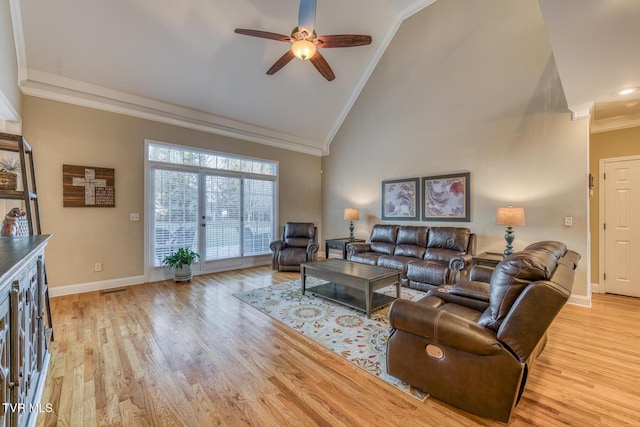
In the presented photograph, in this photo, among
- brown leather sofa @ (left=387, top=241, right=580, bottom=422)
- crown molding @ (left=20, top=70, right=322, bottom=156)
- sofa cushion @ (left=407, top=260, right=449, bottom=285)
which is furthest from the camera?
sofa cushion @ (left=407, top=260, right=449, bottom=285)

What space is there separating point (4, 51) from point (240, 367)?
12.8 feet

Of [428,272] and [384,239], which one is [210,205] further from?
[428,272]

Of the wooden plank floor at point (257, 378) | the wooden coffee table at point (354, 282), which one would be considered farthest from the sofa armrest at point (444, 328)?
the wooden coffee table at point (354, 282)

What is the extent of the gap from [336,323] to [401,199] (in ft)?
10.6

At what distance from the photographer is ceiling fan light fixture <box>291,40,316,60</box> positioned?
2990mm

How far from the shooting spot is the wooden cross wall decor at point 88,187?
3.75 m

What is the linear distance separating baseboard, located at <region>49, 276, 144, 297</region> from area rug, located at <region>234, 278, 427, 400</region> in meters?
1.88

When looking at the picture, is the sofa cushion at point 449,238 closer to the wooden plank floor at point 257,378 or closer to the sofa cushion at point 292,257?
the wooden plank floor at point 257,378

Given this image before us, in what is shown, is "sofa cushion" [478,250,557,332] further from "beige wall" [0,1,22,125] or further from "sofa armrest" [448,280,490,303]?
"beige wall" [0,1,22,125]

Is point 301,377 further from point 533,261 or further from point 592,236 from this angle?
point 592,236

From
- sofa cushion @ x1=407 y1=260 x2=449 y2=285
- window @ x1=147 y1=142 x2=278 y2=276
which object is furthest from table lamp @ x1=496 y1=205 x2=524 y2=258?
window @ x1=147 y1=142 x2=278 y2=276

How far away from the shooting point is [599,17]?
1.89 meters

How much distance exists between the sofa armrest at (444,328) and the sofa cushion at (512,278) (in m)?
0.10

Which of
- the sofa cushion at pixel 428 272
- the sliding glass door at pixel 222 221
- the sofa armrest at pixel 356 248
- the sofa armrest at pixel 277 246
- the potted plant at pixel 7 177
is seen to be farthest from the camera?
the sofa armrest at pixel 277 246
